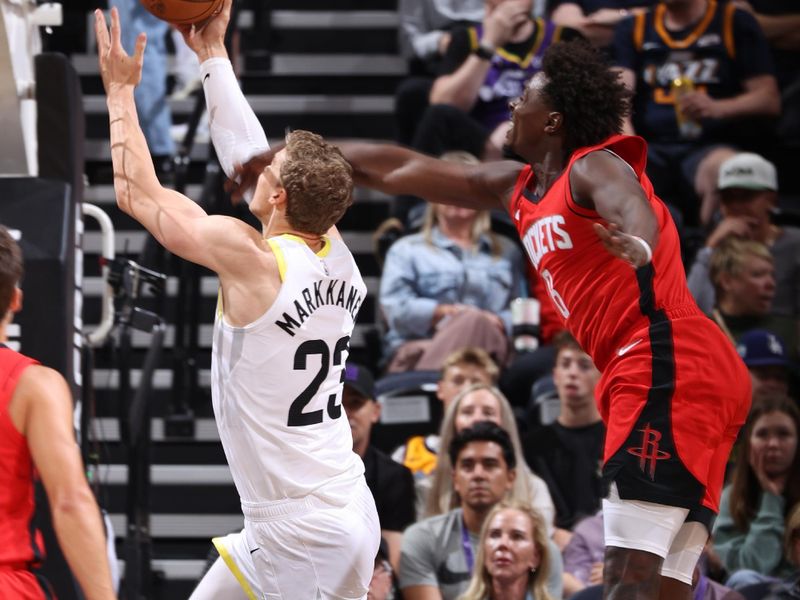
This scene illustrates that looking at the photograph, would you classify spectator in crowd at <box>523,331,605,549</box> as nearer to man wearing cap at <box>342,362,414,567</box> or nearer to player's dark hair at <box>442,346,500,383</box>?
player's dark hair at <box>442,346,500,383</box>

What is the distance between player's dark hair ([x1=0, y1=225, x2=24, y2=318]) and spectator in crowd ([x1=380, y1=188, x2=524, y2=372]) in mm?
3963

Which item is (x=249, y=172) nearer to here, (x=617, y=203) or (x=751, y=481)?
(x=617, y=203)

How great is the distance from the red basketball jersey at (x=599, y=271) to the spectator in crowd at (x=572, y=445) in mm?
2553

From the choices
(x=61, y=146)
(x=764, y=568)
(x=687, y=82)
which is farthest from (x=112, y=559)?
(x=687, y=82)

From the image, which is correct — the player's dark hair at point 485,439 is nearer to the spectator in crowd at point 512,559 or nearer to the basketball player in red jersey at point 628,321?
the spectator in crowd at point 512,559

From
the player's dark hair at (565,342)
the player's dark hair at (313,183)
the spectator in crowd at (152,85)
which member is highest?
the spectator in crowd at (152,85)

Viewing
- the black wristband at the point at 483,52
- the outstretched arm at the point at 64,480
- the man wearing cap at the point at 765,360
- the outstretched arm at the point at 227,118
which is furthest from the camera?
the black wristband at the point at 483,52

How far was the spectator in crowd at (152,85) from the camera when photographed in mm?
8430

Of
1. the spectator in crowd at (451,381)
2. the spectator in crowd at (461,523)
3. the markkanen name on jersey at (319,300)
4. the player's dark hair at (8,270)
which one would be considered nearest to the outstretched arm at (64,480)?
the player's dark hair at (8,270)

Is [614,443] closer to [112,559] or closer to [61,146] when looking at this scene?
[112,559]

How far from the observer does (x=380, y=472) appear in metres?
6.49

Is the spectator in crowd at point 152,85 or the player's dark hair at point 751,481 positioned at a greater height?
the spectator in crowd at point 152,85

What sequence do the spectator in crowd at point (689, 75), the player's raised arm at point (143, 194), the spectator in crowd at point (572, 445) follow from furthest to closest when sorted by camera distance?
the spectator in crowd at point (689, 75) < the spectator in crowd at point (572, 445) < the player's raised arm at point (143, 194)

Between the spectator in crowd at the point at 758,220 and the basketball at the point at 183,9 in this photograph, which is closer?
the basketball at the point at 183,9
